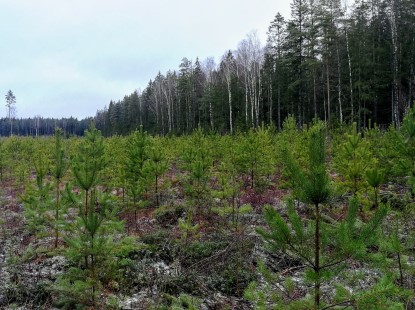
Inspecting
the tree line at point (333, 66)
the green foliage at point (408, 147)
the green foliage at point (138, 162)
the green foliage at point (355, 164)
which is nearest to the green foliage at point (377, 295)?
the green foliage at point (408, 147)

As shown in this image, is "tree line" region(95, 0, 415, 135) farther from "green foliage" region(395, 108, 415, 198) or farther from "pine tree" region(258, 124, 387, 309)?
"pine tree" region(258, 124, 387, 309)

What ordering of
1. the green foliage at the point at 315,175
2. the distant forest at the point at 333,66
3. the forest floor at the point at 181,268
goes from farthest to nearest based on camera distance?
1. the distant forest at the point at 333,66
2. the forest floor at the point at 181,268
3. the green foliage at the point at 315,175

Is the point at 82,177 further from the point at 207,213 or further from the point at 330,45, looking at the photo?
the point at 330,45

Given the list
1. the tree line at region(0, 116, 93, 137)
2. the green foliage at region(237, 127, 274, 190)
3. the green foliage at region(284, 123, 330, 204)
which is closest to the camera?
the green foliage at region(284, 123, 330, 204)

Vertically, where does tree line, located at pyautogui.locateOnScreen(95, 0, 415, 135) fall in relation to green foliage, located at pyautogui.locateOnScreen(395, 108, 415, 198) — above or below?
above

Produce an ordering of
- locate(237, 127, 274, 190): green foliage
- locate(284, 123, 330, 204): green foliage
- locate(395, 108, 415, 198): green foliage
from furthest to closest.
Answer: locate(237, 127, 274, 190): green foliage → locate(395, 108, 415, 198): green foliage → locate(284, 123, 330, 204): green foliage

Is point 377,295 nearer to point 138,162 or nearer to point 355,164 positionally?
point 355,164

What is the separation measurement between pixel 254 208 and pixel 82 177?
6959 millimetres

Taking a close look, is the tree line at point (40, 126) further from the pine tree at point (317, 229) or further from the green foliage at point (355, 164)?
the pine tree at point (317, 229)

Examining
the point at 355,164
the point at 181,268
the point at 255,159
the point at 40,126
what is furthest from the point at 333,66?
the point at 40,126

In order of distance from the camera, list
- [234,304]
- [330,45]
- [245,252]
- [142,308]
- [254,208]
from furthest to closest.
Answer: [330,45], [254,208], [245,252], [234,304], [142,308]

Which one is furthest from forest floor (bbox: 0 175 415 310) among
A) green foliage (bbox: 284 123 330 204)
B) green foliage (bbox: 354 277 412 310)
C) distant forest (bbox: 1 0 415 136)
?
distant forest (bbox: 1 0 415 136)

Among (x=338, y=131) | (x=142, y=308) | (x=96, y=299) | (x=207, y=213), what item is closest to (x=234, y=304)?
(x=142, y=308)

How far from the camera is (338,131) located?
19953 millimetres
